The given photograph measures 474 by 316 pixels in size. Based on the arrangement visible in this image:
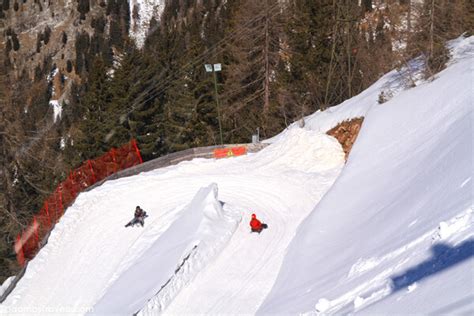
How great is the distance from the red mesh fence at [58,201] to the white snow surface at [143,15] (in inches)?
2730

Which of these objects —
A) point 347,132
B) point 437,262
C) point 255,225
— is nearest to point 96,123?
point 347,132

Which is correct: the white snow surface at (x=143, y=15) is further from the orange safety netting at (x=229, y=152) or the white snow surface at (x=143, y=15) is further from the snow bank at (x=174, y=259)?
the snow bank at (x=174, y=259)

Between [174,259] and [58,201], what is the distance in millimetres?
8607

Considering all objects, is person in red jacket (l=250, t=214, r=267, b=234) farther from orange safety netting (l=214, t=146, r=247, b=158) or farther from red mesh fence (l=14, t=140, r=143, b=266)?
red mesh fence (l=14, t=140, r=143, b=266)

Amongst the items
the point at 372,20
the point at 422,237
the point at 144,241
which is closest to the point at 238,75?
the point at 144,241

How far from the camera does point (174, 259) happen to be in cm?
1474

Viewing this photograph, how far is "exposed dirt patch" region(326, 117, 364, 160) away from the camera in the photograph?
67.1ft

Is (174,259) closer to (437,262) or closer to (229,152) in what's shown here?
(229,152)

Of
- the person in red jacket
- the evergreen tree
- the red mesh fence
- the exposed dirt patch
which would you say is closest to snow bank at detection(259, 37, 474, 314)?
the person in red jacket

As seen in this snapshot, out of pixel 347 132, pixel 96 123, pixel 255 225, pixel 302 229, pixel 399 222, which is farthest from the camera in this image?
pixel 96 123

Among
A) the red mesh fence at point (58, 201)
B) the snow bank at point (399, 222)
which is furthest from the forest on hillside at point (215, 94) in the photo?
the snow bank at point (399, 222)

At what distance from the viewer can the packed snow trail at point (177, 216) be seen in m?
14.9

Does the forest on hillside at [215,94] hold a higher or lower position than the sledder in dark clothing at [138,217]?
higher

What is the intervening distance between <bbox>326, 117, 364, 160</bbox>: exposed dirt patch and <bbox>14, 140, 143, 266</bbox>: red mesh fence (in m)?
10.0
